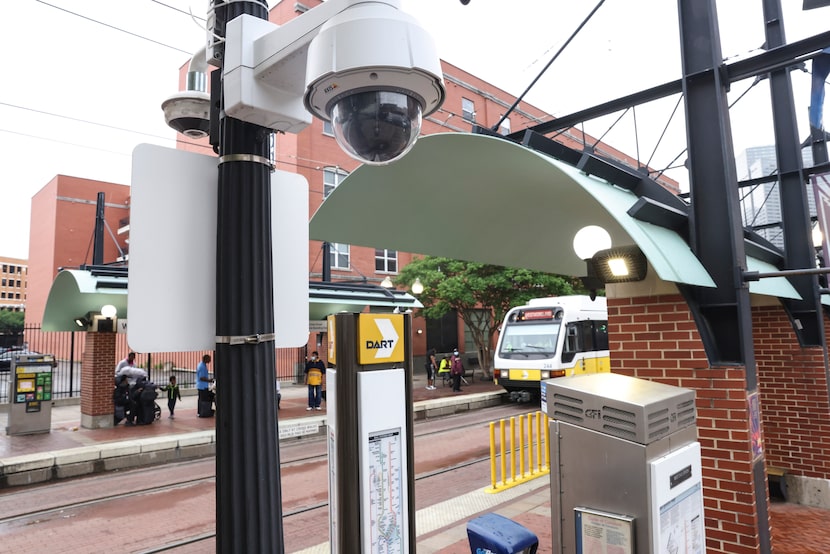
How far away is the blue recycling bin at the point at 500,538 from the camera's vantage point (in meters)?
3.02

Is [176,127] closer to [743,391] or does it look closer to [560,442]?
[560,442]

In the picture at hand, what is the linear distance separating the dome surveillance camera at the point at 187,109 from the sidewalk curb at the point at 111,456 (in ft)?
26.9

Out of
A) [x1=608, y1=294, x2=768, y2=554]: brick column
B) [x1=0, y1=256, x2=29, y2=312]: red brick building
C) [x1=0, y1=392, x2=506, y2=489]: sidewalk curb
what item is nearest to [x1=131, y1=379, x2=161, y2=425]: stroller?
[x1=0, y1=392, x2=506, y2=489]: sidewalk curb

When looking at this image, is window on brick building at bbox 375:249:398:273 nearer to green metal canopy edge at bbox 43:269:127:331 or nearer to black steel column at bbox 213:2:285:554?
green metal canopy edge at bbox 43:269:127:331

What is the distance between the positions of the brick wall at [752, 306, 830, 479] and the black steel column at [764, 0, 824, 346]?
186 mm

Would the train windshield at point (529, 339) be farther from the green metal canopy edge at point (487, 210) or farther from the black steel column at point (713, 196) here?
the black steel column at point (713, 196)

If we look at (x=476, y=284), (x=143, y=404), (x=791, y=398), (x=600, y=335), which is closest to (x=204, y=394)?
(x=143, y=404)

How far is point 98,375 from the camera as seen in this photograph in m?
13.6

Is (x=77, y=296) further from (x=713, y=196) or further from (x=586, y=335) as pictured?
(x=586, y=335)

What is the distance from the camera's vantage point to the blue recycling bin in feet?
9.91

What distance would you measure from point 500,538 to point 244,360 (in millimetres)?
1897

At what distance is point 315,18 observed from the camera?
201cm

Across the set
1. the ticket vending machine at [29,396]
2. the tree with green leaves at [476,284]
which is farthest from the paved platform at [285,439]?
the tree with green leaves at [476,284]

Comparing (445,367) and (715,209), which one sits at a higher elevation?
(715,209)
